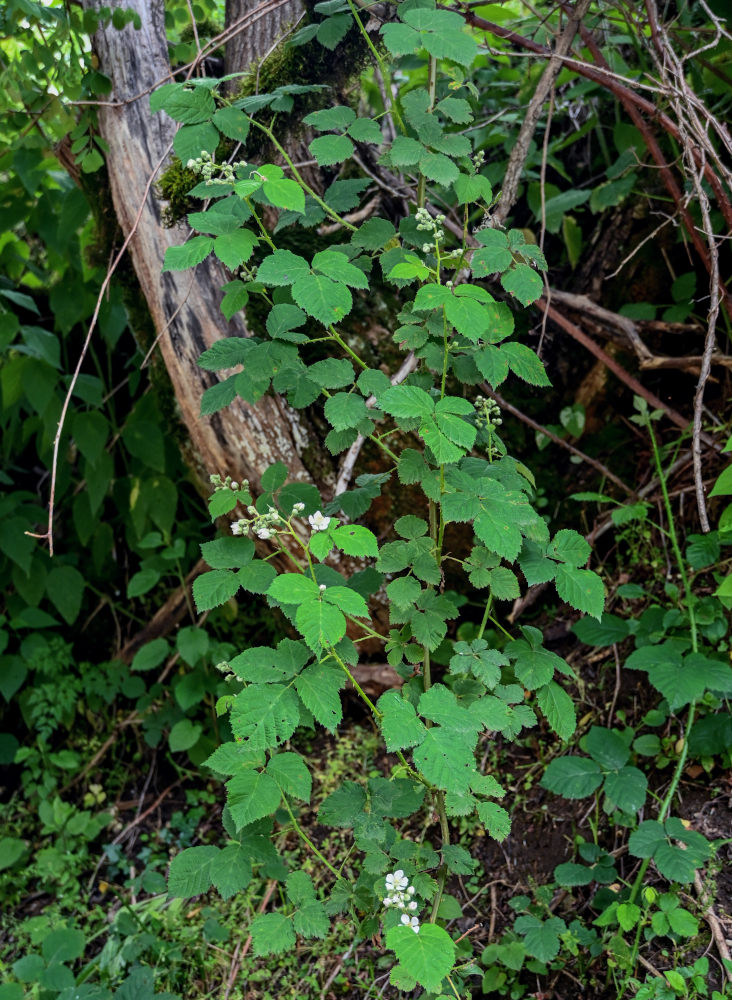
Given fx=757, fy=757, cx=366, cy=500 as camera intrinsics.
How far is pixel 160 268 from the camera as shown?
2092mm

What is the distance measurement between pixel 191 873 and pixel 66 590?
164 cm

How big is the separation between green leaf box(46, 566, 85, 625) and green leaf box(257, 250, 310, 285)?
6.05 ft

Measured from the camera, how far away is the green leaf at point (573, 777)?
161 cm

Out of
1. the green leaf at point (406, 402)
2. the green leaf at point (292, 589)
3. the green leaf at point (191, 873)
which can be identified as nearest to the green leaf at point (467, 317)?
the green leaf at point (406, 402)

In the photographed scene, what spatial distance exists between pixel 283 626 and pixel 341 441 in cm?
105

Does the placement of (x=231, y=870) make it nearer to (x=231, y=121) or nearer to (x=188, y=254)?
(x=188, y=254)

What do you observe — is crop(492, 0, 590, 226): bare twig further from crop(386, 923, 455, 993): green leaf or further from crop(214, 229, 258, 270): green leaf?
crop(386, 923, 455, 993): green leaf

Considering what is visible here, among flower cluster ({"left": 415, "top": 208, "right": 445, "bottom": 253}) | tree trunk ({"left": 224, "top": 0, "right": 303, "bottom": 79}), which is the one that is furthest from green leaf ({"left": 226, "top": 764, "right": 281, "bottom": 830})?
tree trunk ({"left": 224, "top": 0, "right": 303, "bottom": 79})

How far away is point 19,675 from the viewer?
267 cm

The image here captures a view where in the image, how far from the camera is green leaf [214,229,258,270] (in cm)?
123

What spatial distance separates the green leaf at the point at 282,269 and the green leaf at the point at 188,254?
0.10 metres

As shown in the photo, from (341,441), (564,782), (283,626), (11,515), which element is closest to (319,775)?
(283,626)

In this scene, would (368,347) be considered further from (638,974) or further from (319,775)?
(638,974)

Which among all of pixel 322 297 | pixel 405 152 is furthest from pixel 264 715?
pixel 405 152
